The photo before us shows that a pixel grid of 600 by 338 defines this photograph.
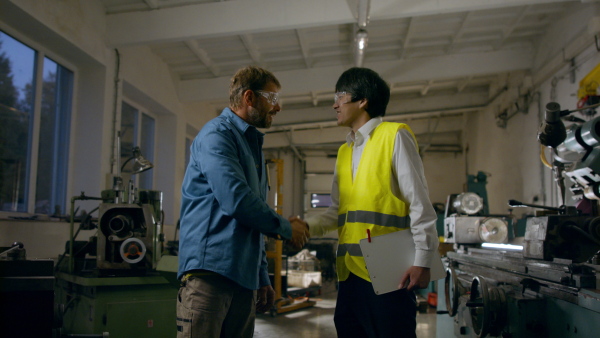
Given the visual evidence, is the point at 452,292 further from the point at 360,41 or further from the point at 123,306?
the point at 360,41

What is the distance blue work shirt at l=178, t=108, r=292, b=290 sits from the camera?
1342mm

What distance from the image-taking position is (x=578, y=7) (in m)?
5.43

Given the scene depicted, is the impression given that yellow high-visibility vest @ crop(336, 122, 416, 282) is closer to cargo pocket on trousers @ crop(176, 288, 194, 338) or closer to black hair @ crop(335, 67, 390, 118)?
black hair @ crop(335, 67, 390, 118)

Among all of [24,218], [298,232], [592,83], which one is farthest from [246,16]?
[298,232]

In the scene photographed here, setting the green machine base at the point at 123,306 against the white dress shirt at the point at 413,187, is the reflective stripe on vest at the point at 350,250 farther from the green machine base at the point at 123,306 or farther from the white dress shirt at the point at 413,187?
the green machine base at the point at 123,306

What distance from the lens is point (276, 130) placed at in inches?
394

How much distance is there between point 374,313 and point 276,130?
341 inches

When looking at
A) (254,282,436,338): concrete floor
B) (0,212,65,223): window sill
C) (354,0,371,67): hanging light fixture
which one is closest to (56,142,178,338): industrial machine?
(0,212,65,223): window sill

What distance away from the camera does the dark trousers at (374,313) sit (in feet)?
4.72

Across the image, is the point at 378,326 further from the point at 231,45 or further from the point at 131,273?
the point at 231,45

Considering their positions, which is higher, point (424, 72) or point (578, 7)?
point (578, 7)

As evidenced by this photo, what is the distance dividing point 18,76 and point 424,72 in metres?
4.89

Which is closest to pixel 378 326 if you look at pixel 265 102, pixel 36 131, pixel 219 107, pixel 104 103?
pixel 265 102

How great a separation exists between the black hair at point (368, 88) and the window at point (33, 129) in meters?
3.50
